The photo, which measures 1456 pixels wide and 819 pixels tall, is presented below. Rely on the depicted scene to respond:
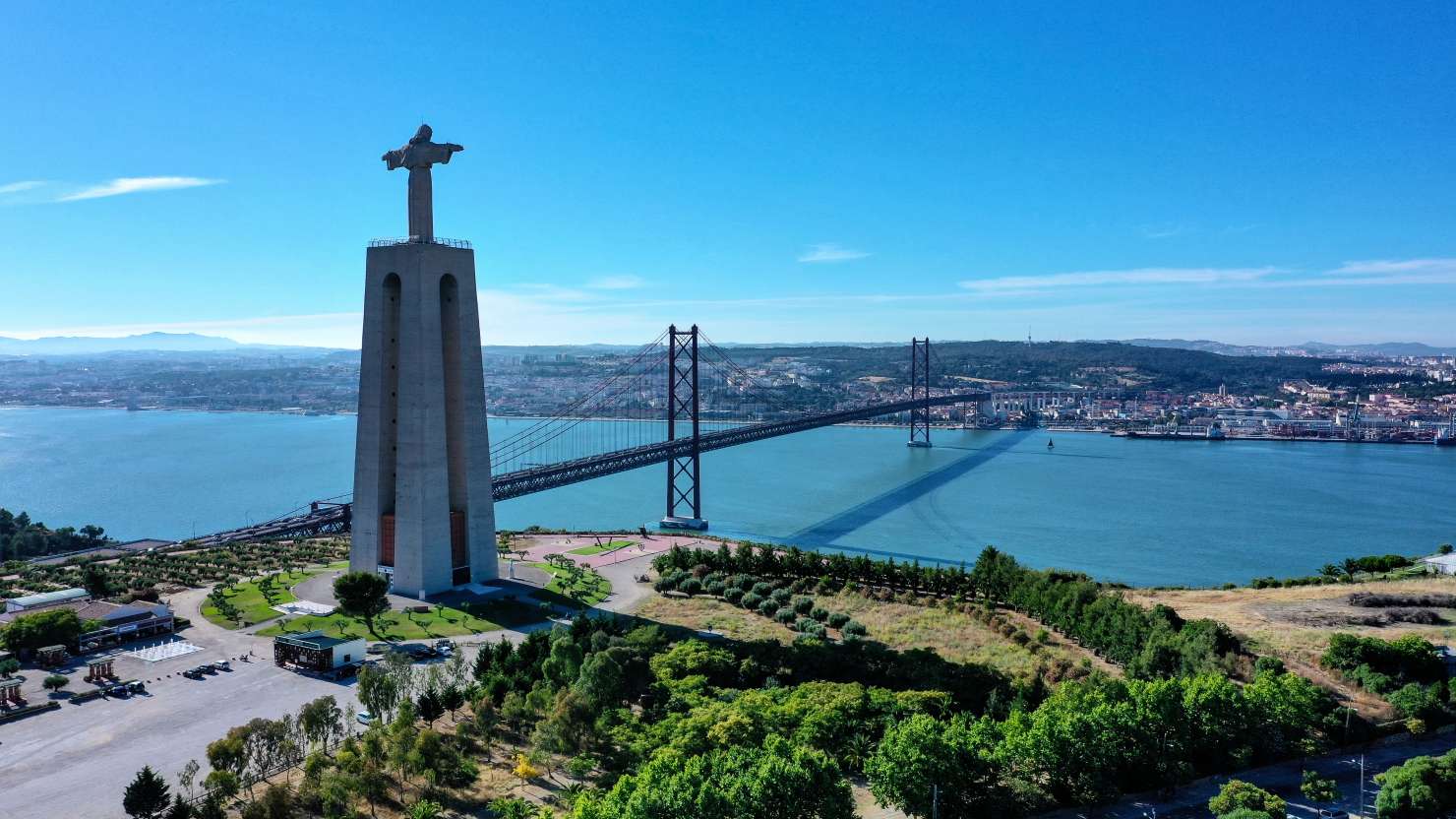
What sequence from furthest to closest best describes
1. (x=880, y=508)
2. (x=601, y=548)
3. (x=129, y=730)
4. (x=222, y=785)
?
(x=880, y=508) → (x=601, y=548) → (x=129, y=730) → (x=222, y=785)

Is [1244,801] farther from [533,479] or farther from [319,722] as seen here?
[533,479]

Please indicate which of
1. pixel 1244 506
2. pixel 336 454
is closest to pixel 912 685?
pixel 1244 506

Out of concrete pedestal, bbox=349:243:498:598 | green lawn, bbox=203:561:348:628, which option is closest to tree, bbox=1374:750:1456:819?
concrete pedestal, bbox=349:243:498:598

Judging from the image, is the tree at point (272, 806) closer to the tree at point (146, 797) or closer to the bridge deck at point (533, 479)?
the tree at point (146, 797)

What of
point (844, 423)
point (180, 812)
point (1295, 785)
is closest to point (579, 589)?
point (180, 812)

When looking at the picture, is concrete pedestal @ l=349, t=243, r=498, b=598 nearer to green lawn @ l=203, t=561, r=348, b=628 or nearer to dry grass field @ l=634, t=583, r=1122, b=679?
green lawn @ l=203, t=561, r=348, b=628

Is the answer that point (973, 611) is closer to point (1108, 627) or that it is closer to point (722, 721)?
point (1108, 627)

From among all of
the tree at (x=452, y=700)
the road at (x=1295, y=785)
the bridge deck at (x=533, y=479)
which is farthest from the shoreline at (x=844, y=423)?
the road at (x=1295, y=785)
